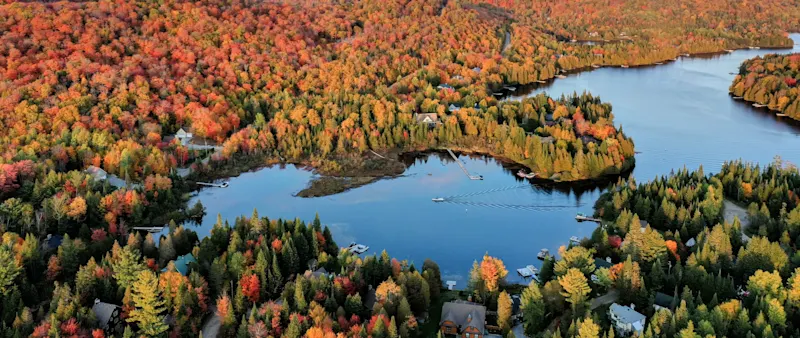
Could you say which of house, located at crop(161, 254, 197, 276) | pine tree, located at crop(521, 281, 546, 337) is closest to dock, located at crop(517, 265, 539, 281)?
pine tree, located at crop(521, 281, 546, 337)

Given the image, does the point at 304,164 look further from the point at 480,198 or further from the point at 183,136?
the point at 480,198

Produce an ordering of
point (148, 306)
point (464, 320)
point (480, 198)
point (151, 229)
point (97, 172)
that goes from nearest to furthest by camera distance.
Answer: point (148, 306) < point (464, 320) < point (151, 229) < point (97, 172) < point (480, 198)

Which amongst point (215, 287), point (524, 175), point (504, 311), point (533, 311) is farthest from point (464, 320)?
point (524, 175)

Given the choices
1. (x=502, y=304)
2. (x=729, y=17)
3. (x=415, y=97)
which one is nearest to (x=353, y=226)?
(x=502, y=304)

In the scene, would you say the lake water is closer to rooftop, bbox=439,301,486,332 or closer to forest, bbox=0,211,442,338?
rooftop, bbox=439,301,486,332

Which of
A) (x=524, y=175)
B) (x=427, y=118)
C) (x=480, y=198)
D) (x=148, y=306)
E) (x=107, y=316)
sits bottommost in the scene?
(x=480, y=198)

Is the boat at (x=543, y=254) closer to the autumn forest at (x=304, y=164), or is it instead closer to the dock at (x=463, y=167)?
the autumn forest at (x=304, y=164)

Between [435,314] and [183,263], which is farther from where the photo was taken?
[183,263]

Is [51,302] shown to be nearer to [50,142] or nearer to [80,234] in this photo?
[80,234]
